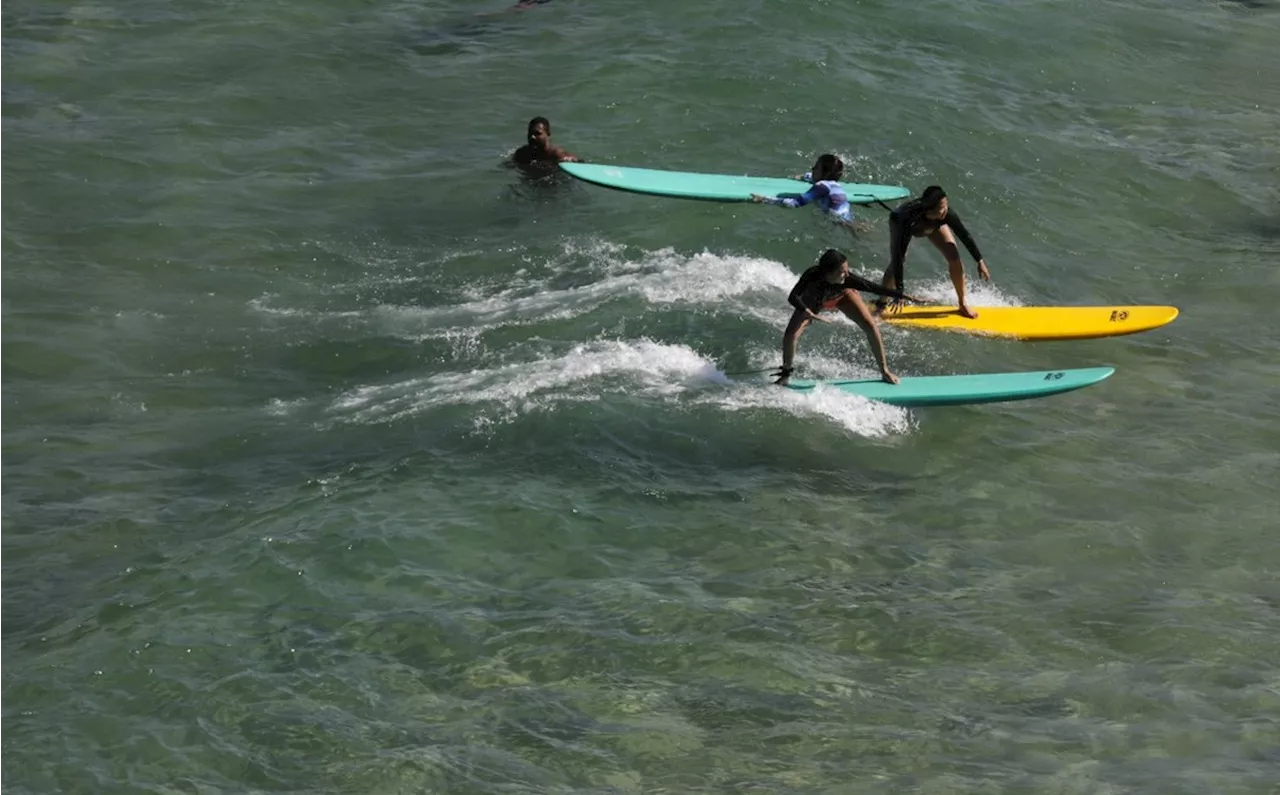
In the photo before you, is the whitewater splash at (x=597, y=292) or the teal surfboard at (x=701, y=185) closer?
the whitewater splash at (x=597, y=292)

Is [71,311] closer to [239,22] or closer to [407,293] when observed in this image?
[407,293]

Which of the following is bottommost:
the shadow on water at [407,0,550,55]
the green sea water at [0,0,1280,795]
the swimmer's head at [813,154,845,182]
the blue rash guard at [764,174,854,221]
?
the green sea water at [0,0,1280,795]

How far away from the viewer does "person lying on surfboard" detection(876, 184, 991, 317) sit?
47.4 feet

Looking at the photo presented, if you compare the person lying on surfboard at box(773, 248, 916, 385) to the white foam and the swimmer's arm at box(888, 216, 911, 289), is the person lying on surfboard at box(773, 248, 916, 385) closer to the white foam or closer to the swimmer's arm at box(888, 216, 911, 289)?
the white foam

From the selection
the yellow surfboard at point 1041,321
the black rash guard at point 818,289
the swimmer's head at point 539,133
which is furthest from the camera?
the swimmer's head at point 539,133

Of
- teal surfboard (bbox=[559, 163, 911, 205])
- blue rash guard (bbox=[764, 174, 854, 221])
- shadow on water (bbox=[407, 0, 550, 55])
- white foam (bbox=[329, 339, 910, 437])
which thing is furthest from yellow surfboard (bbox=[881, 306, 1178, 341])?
shadow on water (bbox=[407, 0, 550, 55])

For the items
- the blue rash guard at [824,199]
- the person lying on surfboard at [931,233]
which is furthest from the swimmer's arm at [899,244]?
the blue rash guard at [824,199]

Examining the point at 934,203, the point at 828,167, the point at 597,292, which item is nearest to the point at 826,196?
the point at 828,167

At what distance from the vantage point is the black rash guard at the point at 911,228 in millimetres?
14562

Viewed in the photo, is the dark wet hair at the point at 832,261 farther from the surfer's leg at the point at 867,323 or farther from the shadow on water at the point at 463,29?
the shadow on water at the point at 463,29

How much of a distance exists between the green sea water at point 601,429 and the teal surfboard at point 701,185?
33 centimetres

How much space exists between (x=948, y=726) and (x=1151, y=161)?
495 inches

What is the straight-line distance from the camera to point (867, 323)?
536 inches

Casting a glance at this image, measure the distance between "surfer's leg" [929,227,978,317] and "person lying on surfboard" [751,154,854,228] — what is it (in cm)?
148
